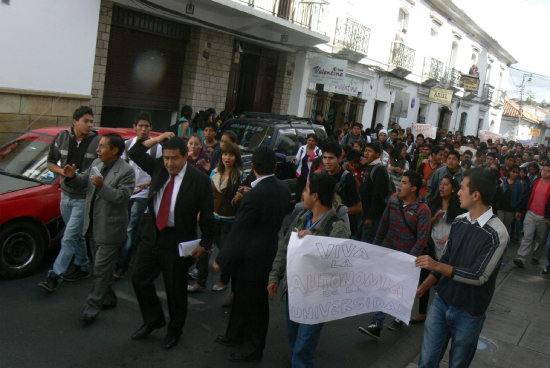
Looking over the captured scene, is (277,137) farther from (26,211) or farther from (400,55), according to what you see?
(400,55)

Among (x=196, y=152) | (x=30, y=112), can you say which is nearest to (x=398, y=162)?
(x=196, y=152)

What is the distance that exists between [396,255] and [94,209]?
268cm

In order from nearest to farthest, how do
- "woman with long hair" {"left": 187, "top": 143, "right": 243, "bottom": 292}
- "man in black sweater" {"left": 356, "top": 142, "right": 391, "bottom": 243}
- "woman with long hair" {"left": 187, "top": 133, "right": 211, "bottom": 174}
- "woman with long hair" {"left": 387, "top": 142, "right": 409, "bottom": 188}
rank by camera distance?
"woman with long hair" {"left": 187, "top": 143, "right": 243, "bottom": 292} → "woman with long hair" {"left": 187, "top": 133, "right": 211, "bottom": 174} → "man in black sweater" {"left": 356, "top": 142, "right": 391, "bottom": 243} → "woman with long hair" {"left": 387, "top": 142, "right": 409, "bottom": 188}

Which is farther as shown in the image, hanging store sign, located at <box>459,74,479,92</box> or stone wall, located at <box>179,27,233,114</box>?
hanging store sign, located at <box>459,74,479,92</box>

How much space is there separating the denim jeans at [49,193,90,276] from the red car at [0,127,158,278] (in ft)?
1.41

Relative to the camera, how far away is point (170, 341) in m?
4.45

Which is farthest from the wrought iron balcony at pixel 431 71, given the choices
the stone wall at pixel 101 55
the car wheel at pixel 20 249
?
the car wheel at pixel 20 249

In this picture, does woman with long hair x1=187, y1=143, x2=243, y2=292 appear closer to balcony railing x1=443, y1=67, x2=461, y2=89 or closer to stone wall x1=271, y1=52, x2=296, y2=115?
stone wall x1=271, y1=52, x2=296, y2=115

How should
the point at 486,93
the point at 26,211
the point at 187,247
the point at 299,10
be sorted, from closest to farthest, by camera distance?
the point at 187,247 < the point at 26,211 < the point at 299,10 < the point at 486,93

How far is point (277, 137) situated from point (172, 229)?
5340 mm

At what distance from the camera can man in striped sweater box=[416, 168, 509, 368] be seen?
3398 mm

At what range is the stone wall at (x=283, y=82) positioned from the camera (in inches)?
687

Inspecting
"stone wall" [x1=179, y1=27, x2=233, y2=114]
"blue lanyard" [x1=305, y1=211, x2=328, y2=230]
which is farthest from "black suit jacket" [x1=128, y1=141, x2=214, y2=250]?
"stone wall" [x1=179, y1=27, x2=233, y2=114]

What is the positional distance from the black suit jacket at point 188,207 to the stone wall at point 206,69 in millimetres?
9895
